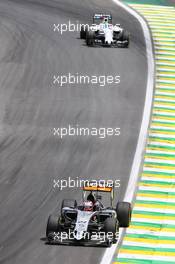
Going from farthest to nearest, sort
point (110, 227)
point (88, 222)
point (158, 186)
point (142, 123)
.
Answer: point (142, 123), point (158, 186), point (88, 222), point (110, 227)

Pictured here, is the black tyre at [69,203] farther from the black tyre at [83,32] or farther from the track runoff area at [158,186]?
the black tyre at [83,32]

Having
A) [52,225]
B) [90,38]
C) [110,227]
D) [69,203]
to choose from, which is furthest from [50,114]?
[110,227]

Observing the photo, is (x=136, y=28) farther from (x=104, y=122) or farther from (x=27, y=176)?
(x=27, y=176)

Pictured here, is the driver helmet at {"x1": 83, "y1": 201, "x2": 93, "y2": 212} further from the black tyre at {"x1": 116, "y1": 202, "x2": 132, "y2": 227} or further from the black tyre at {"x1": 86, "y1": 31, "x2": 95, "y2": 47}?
the black tyre at {"x1": 86, "y1": 31, "x2": 95, "y2": 47}

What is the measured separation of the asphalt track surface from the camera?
2842 centimetres

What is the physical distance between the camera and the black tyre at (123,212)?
2767 centimetres

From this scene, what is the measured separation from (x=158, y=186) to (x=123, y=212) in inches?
185

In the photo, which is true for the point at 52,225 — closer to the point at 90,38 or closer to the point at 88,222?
the point at 88,222

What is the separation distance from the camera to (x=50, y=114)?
38.9 meters

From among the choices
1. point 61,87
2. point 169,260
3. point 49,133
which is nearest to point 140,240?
point 169,260

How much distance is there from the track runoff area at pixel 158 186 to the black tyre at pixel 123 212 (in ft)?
1.24

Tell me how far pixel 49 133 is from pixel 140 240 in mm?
10299

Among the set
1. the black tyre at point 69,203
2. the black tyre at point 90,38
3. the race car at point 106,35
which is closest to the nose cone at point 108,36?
the race car at point 106,35

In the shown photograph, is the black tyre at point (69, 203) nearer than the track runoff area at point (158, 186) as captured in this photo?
No
